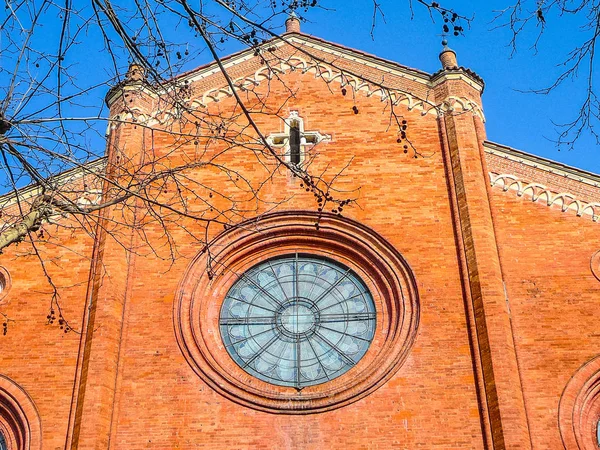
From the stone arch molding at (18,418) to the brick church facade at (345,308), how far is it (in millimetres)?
29

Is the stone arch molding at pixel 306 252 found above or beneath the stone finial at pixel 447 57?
beneath

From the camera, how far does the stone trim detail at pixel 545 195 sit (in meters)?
13.6

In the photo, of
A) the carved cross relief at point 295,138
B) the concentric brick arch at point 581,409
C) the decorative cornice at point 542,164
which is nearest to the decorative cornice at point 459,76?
the decorative cornice at point 542,164

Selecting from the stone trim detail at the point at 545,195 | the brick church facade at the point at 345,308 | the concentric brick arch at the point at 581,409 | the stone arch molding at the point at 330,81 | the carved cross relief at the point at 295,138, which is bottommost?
the concentric brick arch at the point at 581,409

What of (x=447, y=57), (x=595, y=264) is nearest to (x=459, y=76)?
(x=447, y=57)

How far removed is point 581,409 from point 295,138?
651 cm

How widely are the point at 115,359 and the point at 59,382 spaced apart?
0.83m

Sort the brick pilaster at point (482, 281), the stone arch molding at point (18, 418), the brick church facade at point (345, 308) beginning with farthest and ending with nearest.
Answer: the stone arch molding at point (18, 418) < the brick church facade at point (345, 308) < the brick pilaster at point (482, 281)

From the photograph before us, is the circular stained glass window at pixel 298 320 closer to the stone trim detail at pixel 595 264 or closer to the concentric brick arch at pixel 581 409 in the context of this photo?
the concentric brick arch at pixel 581 409

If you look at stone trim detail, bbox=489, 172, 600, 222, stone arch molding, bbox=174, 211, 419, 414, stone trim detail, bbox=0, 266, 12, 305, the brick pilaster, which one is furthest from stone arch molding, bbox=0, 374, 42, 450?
stone trim detail, bbox=489, 172, 600, 222

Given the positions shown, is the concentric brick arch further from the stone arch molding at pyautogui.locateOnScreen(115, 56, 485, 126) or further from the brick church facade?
the stone arch molding at pyautogui.locateOnScreen(115, 56, 485, 126)

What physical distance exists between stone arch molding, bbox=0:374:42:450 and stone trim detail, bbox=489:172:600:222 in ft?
25.8

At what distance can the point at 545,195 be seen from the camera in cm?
1384

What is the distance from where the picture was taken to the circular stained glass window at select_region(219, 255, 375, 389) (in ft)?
41.9
